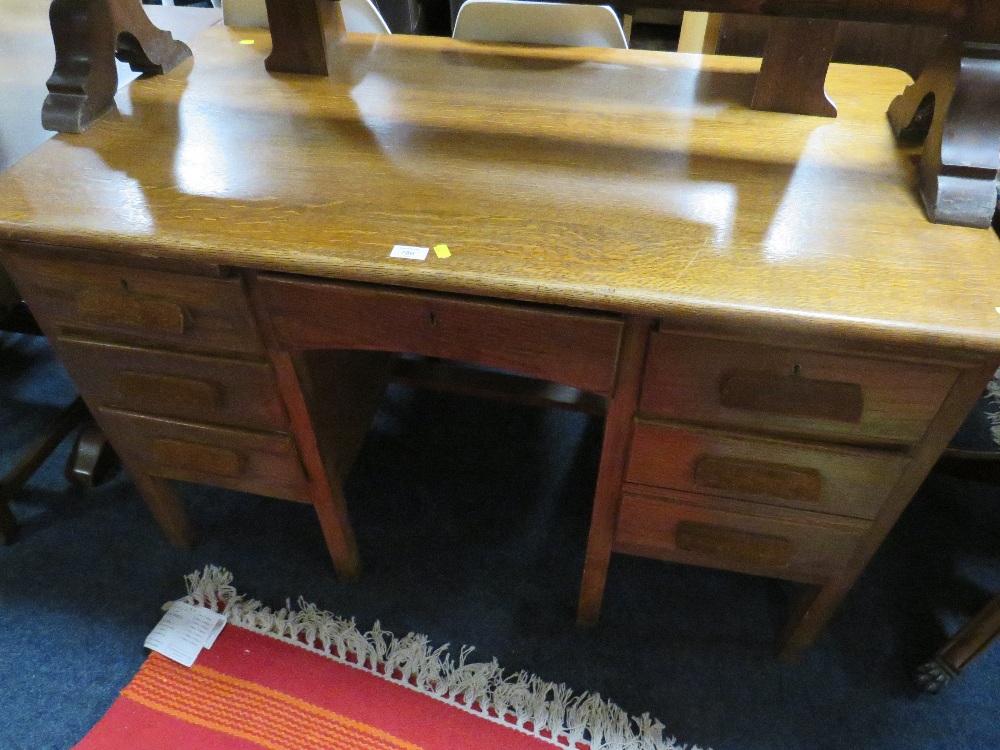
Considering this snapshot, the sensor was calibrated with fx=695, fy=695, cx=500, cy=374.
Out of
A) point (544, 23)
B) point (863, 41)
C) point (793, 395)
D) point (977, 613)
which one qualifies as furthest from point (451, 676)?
point (863, 41)

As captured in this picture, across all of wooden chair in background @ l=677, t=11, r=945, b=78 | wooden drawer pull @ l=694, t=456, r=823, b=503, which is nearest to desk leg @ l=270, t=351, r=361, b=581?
wooden drawer pull @ l=694, t=456, r=823, b=503

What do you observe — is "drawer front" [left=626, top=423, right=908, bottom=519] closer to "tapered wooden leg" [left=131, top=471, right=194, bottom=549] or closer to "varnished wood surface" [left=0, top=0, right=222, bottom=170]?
"tapered wooden leg" [left=131, top=471, right=194, bottom=549]

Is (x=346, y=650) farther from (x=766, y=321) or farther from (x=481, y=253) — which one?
(x=766, y=321)

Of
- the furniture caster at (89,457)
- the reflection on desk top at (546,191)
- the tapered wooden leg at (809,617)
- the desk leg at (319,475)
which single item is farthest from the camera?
the furniture caster at (89,457)

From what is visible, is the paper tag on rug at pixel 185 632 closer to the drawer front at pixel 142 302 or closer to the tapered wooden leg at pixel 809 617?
the drawer front at pixel 142 302

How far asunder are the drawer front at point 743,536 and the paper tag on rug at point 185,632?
0.71 metres

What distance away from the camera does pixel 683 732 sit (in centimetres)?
106

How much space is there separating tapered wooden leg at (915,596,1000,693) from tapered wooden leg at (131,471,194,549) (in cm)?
125

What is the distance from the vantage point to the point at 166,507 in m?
1.19

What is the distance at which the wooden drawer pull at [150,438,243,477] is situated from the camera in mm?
994

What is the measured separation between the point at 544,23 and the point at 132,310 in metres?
0.84

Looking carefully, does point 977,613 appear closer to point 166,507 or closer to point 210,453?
point 210,453

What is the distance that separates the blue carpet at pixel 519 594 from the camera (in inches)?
42.8

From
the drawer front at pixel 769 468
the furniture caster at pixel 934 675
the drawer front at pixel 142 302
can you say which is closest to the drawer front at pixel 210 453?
the drawer front at pixel 142 302
